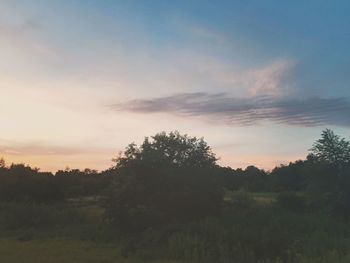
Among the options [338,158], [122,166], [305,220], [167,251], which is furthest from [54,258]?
[338,158]

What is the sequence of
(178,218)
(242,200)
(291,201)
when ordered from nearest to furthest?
(178,218), (242,200), (291,201)

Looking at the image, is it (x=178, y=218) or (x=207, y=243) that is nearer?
(x=207, y=243)

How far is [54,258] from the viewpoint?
20.5 m

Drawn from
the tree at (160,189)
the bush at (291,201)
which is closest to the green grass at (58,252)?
the tree at (160,189)

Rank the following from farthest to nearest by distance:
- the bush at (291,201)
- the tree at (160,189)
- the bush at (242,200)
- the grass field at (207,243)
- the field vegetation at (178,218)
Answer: the bush at (291,201), the bush at (242,200), the tree at (160,189), the field vegetation at (178,218), the grass field at (207,243)

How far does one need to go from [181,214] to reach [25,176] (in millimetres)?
35091

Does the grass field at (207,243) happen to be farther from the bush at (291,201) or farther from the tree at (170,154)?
the bush at (291,201)

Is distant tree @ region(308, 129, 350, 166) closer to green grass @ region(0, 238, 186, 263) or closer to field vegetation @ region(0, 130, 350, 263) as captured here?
field vegetation @ region(0, 130, 350, 263)

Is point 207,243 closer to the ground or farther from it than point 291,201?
closer to the ground

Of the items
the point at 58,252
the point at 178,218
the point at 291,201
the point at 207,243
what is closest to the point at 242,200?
the point at 291,201

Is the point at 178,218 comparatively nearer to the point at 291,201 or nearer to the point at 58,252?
the point at 58,252

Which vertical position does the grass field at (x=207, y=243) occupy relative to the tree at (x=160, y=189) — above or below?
below

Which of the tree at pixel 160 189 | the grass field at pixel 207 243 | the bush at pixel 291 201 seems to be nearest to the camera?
the grass field at pixel 207 243

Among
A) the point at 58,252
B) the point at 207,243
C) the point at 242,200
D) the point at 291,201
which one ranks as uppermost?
the point at 242,200
